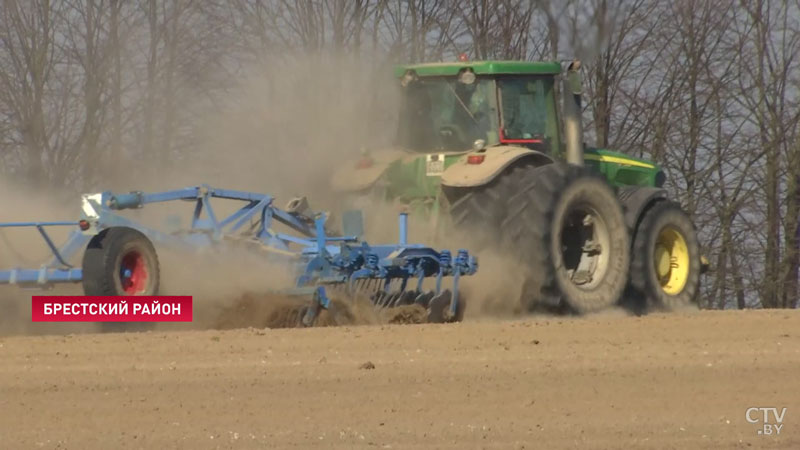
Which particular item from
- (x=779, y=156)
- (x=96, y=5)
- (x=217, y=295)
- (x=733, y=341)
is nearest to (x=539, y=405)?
(x=733, y=341)

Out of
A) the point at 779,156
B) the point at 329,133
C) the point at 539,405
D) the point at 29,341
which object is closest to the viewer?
the point at 539,405

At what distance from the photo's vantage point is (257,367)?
7.96 m

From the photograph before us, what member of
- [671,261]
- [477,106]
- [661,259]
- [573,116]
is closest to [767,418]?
[477,106]

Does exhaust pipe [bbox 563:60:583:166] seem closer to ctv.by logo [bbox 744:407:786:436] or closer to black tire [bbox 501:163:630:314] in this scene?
black tire [bbox 501:163:630:314]

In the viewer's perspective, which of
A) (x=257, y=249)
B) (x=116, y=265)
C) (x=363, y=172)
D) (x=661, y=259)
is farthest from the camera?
(x=661, y=259)

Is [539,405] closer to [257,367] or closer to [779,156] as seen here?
[257,367]

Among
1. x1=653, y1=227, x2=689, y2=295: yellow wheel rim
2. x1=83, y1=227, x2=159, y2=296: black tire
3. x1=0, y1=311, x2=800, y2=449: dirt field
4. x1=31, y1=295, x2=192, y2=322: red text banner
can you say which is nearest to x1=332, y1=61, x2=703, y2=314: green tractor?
x1=653, y1=227, x2=689, y2=295: yellow wheel rim

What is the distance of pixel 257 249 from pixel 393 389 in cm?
402

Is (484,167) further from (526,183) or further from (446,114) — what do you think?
(446,114)

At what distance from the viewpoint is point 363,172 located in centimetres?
1274

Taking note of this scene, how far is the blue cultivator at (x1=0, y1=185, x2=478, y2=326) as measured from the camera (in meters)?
10.2

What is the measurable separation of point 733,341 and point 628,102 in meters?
15.0

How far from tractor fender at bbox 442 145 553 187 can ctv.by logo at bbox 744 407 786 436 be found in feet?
16.3

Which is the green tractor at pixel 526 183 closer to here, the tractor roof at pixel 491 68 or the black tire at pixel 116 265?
the tractor roof at pixel 491 68
